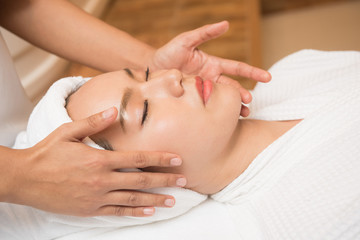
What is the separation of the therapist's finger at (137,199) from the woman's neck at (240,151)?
0.16 m

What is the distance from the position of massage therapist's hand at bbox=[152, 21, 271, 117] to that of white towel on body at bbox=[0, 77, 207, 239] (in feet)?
1.32

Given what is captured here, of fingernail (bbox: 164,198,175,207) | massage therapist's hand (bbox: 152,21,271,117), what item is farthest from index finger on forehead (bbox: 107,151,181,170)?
massage therapist's hand (bbox: 152,21,271,117)

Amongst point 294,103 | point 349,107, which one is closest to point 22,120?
point 294,103

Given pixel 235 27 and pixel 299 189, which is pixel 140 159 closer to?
pixel 299 189

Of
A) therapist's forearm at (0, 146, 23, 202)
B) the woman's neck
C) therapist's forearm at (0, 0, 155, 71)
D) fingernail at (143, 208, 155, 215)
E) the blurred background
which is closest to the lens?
therapist's forearm at (0, 146, 23, 202)

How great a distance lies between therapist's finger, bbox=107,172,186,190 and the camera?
86 centimetres

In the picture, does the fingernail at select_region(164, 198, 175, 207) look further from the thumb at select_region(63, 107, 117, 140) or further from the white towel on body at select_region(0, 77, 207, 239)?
the thumb at select_region(63, 107, 117, 140)

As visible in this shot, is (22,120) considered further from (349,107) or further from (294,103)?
(349,107)

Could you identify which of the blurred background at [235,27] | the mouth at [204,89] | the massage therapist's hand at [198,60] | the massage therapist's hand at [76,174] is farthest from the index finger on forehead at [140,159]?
the blurred background at [235,27]

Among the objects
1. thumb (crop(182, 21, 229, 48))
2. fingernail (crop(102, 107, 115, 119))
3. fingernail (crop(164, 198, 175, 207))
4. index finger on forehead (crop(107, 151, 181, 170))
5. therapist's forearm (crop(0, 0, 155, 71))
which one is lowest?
fingernail (crop(164, 198, 175, 207))

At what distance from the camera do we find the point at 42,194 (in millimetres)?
858

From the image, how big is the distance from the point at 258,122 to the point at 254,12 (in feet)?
6.59

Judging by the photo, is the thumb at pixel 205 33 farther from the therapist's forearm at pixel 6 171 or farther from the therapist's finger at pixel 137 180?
the therapist's forearm at pixel 6 171

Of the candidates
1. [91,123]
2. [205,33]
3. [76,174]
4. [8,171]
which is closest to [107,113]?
[91,123]
